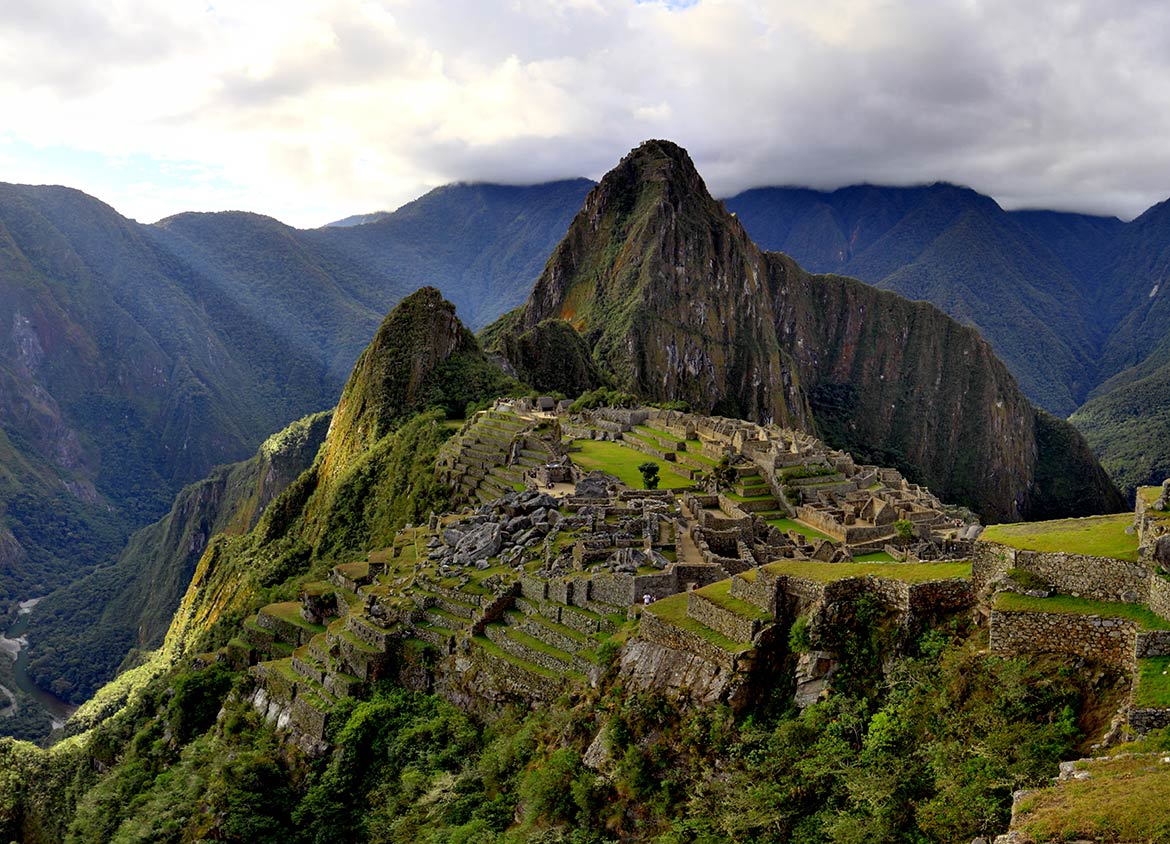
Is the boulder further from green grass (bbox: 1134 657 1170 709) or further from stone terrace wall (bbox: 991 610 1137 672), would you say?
green grass (bbox: 1134 657 1170 709)

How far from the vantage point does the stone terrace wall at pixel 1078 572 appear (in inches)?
556

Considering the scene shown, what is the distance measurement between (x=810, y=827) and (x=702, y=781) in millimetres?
2620

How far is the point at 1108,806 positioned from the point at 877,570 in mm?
8004

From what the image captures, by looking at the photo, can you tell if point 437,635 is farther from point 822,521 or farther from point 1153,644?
point 822,521

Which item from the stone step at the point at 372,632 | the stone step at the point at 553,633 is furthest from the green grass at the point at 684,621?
the stone step at the point at 372,632

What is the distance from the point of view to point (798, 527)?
42.2 meters

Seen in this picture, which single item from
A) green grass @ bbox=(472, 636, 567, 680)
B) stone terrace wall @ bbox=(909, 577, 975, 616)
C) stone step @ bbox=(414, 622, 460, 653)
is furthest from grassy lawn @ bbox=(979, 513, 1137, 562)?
stone step @ bbox=(414, 622, 460, 653)

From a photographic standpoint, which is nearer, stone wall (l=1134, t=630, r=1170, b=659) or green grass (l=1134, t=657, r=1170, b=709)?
green grass (l=1134, t=657, r=1170, b=709)

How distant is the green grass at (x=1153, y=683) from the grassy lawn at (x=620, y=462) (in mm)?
36132

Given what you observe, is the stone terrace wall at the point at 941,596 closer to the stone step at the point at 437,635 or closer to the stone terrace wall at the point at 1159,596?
the stone terrace wall at the point at 1159,596

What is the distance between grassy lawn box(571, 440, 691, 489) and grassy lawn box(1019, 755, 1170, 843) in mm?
37609

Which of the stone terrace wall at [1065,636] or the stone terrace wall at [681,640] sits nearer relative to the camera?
the stone terrace wall at [1065,636]

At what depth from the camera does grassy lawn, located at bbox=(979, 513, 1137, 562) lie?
1512cm

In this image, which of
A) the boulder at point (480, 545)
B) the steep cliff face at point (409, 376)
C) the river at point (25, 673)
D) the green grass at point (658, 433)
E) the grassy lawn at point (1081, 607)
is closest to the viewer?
the grassy lawn at point (1081, 607)
